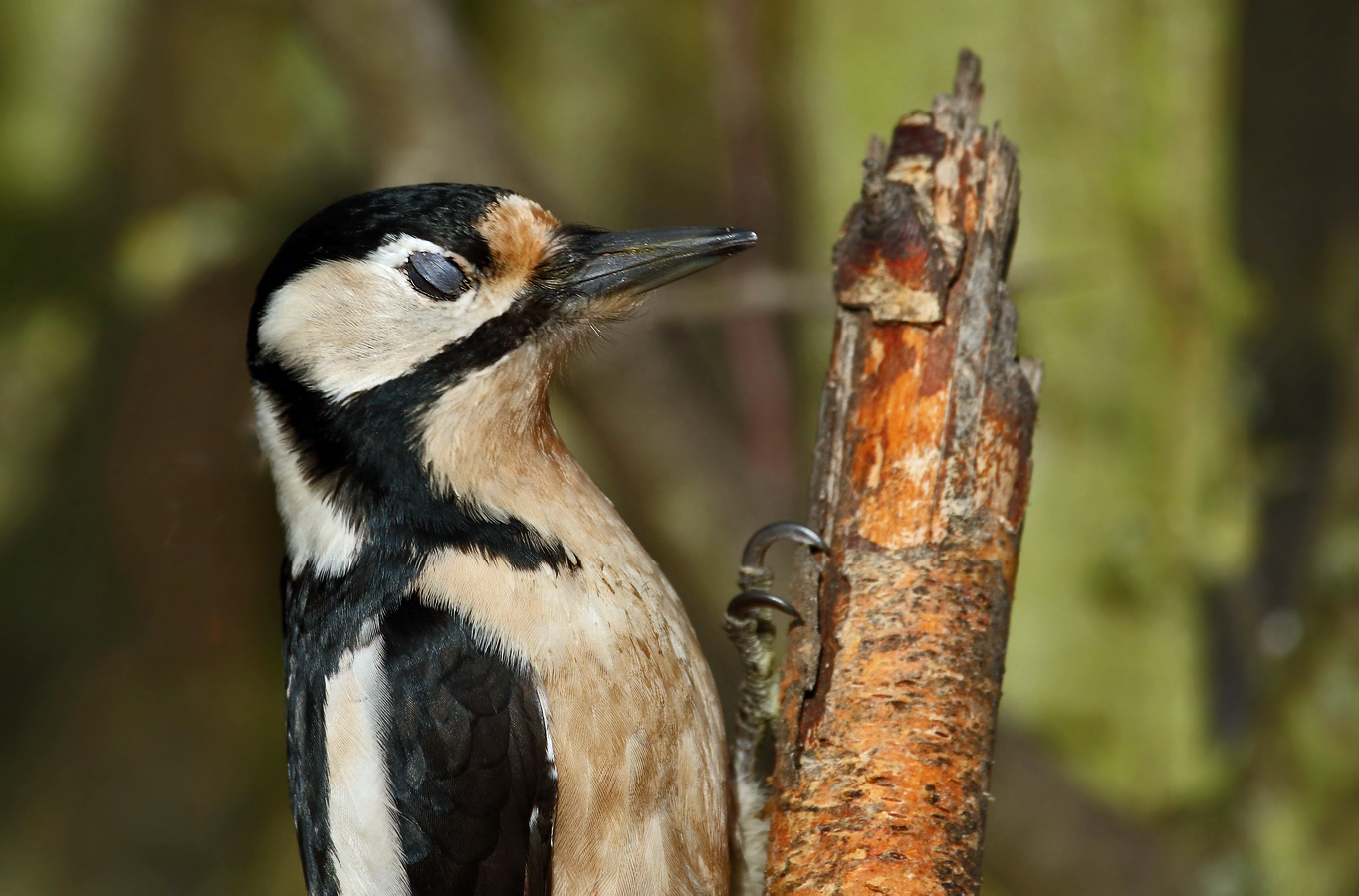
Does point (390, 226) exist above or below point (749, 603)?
above

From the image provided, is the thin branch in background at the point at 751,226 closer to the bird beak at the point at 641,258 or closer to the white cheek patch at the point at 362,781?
the bird beak at the point at 641,258

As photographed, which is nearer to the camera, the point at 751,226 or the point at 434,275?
the point at 434,275

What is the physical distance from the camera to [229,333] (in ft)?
10.4

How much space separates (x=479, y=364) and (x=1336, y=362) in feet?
7.53

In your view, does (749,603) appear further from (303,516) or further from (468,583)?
(303,516)

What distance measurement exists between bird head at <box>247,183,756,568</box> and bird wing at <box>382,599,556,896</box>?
17 centimetres

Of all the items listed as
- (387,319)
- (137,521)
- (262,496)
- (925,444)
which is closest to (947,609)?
(925,444)

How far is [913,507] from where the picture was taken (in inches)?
64.8

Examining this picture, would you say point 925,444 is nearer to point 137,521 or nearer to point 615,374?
point 615,374

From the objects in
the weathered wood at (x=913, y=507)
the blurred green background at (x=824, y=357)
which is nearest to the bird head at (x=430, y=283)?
the blurred green background at (x=824, y=357)

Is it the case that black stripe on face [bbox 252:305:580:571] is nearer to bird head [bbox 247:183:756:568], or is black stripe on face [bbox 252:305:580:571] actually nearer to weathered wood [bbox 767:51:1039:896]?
bird head [bbox 247:183:756:568]

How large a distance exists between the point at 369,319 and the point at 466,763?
62cm

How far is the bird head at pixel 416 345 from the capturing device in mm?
1869

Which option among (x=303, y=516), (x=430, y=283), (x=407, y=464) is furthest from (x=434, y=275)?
(x=303, y=516)
